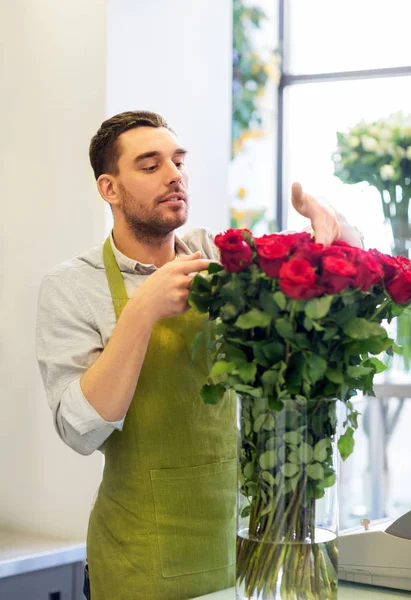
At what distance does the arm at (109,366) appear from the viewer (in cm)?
160

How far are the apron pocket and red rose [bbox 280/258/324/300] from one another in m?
0.68

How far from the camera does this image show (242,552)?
54.5 inches

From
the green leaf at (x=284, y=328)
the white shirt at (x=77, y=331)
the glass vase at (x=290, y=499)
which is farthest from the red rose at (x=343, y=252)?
the white shirt at (x=77, y=331)

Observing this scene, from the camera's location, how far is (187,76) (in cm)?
292

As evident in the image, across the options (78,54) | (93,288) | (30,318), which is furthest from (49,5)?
(93,288)

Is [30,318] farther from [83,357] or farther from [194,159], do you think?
[83,357]

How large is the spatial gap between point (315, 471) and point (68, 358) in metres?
0.61

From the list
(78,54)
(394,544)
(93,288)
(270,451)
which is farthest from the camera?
(78,54)

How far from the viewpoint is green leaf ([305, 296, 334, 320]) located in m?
1.24

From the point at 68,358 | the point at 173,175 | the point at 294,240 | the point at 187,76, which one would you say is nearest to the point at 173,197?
the point at 173,175

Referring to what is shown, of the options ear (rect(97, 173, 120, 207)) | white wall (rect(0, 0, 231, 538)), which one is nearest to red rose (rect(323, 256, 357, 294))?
ear (rect(97, 173, 120, 207))

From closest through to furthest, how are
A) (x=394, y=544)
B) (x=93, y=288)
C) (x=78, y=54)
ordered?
(x=394, y=544), (x=93, y=288), (x=78, y=54)

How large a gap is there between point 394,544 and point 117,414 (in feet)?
1.78

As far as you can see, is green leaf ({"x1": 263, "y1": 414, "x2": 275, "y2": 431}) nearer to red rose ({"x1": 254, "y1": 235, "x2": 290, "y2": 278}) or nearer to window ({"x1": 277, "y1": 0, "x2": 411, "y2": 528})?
red rose ({"x1": 254, "y1": 235, "x2": 290, "y2": 278})
